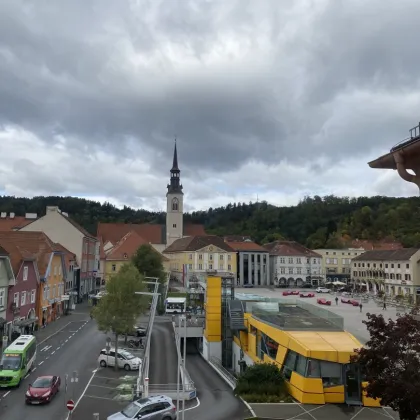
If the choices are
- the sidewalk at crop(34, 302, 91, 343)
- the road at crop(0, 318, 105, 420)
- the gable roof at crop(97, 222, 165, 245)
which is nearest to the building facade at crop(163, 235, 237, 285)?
the gable roof at crop(97, 222, 165, 245)

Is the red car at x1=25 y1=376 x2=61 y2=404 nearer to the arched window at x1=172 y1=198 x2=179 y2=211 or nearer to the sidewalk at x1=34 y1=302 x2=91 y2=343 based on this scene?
the sidewalk at x1=34 y1=302 x2=91 y2=343

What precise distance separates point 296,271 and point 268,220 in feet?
227

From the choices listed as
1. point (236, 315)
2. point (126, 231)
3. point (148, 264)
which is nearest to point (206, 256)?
point (126, 231)

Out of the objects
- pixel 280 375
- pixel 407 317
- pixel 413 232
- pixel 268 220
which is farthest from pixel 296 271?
pixel 407 317

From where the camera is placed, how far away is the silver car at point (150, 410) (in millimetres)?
20734

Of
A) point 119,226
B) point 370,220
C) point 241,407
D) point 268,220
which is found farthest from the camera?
point 268,220

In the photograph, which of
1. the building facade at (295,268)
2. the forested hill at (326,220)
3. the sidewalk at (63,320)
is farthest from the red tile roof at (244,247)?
the sidewalk at (63,320)

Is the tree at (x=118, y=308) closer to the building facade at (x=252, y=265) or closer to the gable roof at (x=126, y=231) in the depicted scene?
the building facade at (x=252, y=265)

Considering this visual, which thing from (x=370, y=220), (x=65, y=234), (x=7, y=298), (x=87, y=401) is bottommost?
(x=87, y=401)

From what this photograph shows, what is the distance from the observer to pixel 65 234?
71938mm

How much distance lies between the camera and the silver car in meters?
20.7

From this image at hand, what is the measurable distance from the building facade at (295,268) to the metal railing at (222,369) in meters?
73.4

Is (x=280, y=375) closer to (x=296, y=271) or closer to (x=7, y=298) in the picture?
(x=7, y=298)

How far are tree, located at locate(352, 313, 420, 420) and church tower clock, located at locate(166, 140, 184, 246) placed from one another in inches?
4086
